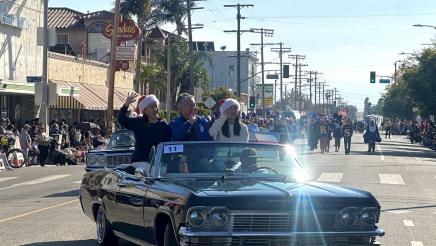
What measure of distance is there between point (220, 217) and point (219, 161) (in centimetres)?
168

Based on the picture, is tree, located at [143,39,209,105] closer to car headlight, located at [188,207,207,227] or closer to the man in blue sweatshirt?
the man in blue sweatshirt

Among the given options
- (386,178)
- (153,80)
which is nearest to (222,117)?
(386,178)

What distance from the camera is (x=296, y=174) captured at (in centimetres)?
919

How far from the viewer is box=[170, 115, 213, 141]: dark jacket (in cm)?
1086

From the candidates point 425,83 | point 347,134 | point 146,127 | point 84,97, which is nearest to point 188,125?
point 146,127

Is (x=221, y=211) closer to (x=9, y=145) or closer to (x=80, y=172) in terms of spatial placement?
(x=80, y=172)

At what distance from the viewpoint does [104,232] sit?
34.6 ft

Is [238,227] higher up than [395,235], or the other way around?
[238,227]

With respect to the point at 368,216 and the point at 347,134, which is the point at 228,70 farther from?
the point at 368,216

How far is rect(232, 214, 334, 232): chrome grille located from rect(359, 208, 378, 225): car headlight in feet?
1.57

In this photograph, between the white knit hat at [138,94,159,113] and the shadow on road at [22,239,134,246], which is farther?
the shadow on road at [22,239,134,246]

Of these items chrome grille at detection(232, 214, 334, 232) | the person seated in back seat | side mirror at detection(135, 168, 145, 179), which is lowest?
chrome grille at detection(232, 214, 334, 232)

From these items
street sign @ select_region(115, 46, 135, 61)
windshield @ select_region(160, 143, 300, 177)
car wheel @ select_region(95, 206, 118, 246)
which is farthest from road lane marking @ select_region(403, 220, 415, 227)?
street sign @ select_region(115, 46, 135, 61)

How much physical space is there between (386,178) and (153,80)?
5028 centimetres
